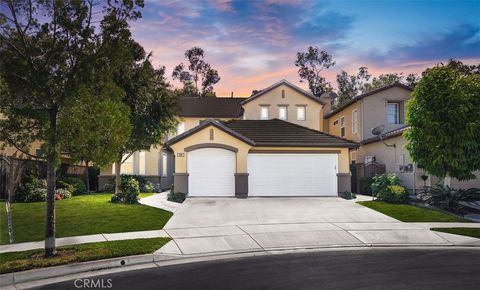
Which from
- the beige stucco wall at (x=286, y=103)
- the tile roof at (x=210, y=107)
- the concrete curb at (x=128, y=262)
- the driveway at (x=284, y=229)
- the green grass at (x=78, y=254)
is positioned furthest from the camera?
the tile roof at (x=210, y=107)

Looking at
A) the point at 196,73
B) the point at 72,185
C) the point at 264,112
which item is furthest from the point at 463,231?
the point at 196,73

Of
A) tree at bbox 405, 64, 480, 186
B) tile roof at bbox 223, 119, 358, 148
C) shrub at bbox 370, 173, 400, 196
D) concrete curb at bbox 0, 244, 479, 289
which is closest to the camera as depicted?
concrete curb at bbox 0, 244, 479, 289

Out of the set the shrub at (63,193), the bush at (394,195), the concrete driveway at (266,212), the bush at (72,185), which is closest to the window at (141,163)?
the bush at (72,185)

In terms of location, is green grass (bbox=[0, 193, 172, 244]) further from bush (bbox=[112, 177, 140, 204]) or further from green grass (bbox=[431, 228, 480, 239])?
green grass (bbox=[431, 228, 480, 239])

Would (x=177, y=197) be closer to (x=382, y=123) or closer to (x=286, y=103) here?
(x=382, y=123)

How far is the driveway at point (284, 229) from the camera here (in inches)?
480

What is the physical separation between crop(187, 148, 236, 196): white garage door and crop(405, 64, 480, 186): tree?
9680 mm

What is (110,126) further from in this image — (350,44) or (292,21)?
(350,44)

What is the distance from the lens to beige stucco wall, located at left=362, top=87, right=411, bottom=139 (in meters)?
29.5

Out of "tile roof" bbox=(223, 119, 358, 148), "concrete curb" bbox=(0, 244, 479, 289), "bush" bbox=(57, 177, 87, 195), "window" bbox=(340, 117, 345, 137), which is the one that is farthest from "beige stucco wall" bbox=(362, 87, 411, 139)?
"bush" bbox=(57, 177, 87, 195)

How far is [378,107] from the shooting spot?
29.5 meters

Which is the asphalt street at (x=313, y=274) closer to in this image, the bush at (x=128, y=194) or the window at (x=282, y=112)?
the bush at (x=128, y=194)

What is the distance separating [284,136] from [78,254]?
1594cm

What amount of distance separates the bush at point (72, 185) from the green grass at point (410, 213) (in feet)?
55.3
